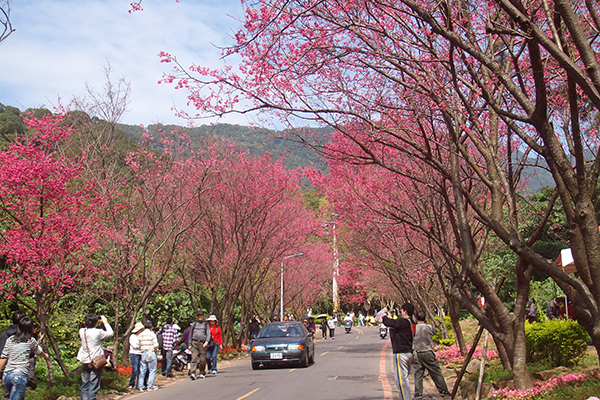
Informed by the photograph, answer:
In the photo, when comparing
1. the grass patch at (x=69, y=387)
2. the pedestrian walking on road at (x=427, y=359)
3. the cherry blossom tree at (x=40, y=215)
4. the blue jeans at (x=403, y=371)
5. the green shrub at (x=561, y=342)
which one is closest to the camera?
the blue jeans at (x=403, y=371)

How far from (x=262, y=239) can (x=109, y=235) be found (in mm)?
11512

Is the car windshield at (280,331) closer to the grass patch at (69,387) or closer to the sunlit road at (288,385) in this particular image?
the sunlit road at (288,385)

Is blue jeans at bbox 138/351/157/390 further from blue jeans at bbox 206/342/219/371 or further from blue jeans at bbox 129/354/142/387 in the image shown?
blue jeans at bbox 206/342/219/371

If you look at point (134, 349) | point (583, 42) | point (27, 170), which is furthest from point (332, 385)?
point (583, 42)

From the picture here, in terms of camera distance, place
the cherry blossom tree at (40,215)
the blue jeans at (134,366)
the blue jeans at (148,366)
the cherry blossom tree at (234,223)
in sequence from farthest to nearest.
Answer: the cherry blossom tree at (234,223) → the blue jeans at (134,366) → the blue jeans at (148,366) → the cherry blossom tree at (40,215)

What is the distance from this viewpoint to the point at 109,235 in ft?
50.3

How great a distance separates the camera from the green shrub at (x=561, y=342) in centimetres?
1027

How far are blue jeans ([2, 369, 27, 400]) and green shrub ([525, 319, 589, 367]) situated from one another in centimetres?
926

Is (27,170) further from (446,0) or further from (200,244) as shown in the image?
(200,244)

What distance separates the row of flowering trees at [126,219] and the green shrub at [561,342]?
1018 cm

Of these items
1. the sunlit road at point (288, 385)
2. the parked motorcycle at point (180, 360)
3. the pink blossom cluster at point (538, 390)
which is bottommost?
the sunlit road at point (288, 385)

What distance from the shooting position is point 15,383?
808 cm

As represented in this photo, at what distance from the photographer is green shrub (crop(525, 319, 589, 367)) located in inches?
404

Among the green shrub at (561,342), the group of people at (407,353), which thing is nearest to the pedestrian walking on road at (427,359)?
the group of people at (407,353)
